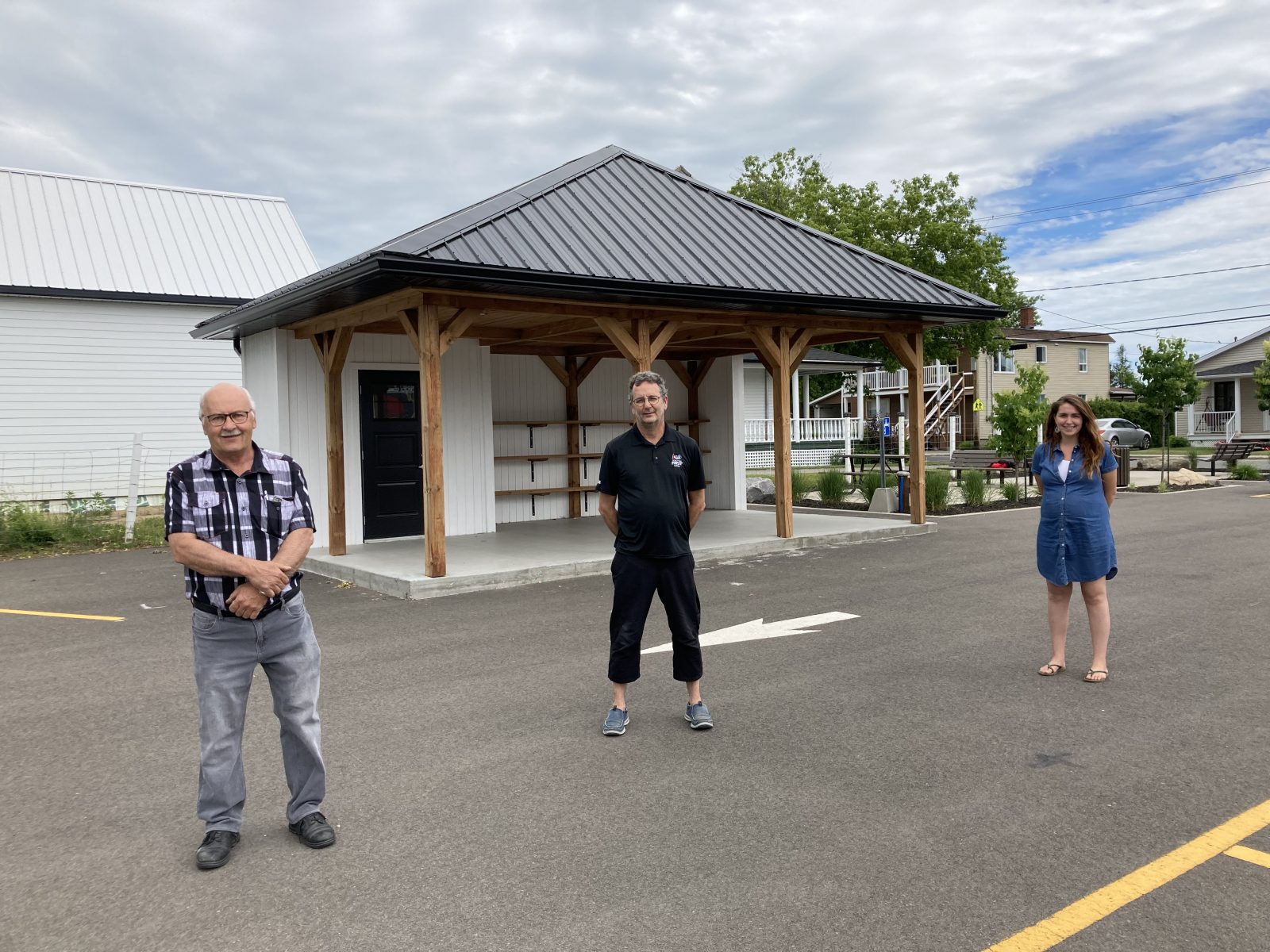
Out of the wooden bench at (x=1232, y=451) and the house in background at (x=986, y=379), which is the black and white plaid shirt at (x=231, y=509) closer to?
the wooden bench at (x=1232, y=451)

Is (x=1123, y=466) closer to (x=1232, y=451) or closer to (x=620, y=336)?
(x=1232, y=451)

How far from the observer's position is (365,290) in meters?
10.0

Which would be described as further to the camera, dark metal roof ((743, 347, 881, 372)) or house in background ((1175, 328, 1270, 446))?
house in background ((1175, 328, 1270, 446))

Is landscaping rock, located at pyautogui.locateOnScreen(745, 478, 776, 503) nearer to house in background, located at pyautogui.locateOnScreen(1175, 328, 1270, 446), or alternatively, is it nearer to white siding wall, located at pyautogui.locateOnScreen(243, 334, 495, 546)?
white siding wall, located at pyautogui.locateOnScreen(243, 334, 495, 546)

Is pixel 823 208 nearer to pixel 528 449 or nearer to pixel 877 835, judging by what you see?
pixel 528 449

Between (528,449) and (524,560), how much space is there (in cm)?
554

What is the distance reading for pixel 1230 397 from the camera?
47.2 m

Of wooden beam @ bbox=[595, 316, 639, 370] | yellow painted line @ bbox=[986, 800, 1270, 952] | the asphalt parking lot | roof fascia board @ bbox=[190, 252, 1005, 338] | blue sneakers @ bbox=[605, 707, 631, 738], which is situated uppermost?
roof fascia board @ bbox=[190, 252, 1005, 338]

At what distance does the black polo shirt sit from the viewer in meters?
5.09

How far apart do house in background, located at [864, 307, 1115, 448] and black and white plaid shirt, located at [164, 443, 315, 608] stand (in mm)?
40679

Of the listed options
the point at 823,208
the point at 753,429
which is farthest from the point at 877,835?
the point at 823,208

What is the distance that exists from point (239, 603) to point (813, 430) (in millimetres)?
33501

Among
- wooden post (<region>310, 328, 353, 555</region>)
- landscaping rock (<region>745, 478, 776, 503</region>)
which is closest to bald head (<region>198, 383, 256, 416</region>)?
wooden post (<region>310, 328, 353, 555</region>)

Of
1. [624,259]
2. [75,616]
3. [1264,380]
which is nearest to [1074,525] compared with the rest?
[624,259]
